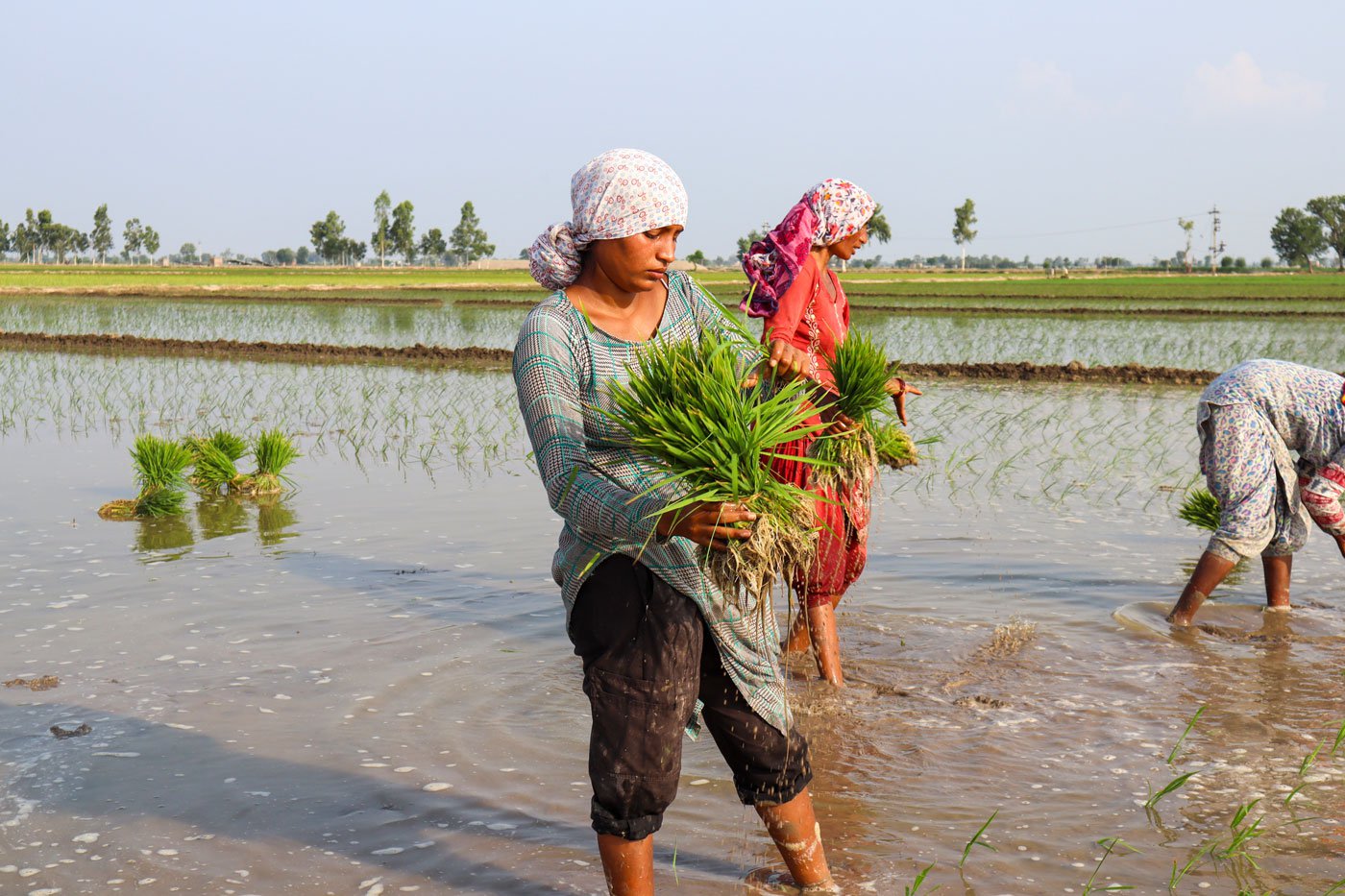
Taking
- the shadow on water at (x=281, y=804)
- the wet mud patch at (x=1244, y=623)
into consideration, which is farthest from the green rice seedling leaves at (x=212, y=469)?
the wet mud patch at (x=1244, y=623)

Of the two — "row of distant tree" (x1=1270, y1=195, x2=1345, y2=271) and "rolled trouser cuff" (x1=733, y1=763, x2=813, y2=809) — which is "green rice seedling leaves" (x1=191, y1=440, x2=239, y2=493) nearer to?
"rolled trouser cuff" (x1=733, y1=763, x2=813, y2=809)

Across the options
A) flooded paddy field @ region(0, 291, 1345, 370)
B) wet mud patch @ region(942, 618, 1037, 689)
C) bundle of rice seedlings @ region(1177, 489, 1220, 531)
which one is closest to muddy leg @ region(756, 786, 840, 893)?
wet mud patch @ region(942, 618, 1037, 689)

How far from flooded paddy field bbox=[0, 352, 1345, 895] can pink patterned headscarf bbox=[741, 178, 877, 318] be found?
59 cm

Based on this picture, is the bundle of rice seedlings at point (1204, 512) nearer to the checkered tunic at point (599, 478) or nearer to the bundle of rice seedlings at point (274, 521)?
the checkered tunic at point (599, 478)

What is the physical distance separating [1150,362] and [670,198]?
482 inches

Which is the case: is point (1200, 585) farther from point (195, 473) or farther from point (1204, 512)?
point (195, 473)

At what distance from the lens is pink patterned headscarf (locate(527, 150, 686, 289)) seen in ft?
6.79

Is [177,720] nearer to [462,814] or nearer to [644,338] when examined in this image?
[462,814]

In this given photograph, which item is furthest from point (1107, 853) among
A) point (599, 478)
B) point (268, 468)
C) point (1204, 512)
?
point (268, 468)

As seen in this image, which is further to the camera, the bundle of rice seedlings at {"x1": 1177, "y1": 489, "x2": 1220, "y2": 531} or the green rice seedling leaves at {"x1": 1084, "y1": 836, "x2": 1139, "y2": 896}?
the bundle of rice seedlings at {"x1": 1177, "y1": 489, "x2": 1220, "y2": 531}

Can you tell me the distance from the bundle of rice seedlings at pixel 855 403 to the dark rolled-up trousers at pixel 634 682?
0.76 meters

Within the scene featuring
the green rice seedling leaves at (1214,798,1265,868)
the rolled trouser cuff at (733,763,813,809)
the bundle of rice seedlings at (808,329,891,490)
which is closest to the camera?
the rolled trouser cuff at (733,763,813,809)

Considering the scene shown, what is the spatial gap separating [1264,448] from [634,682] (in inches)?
119

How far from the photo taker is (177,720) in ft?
11.7
